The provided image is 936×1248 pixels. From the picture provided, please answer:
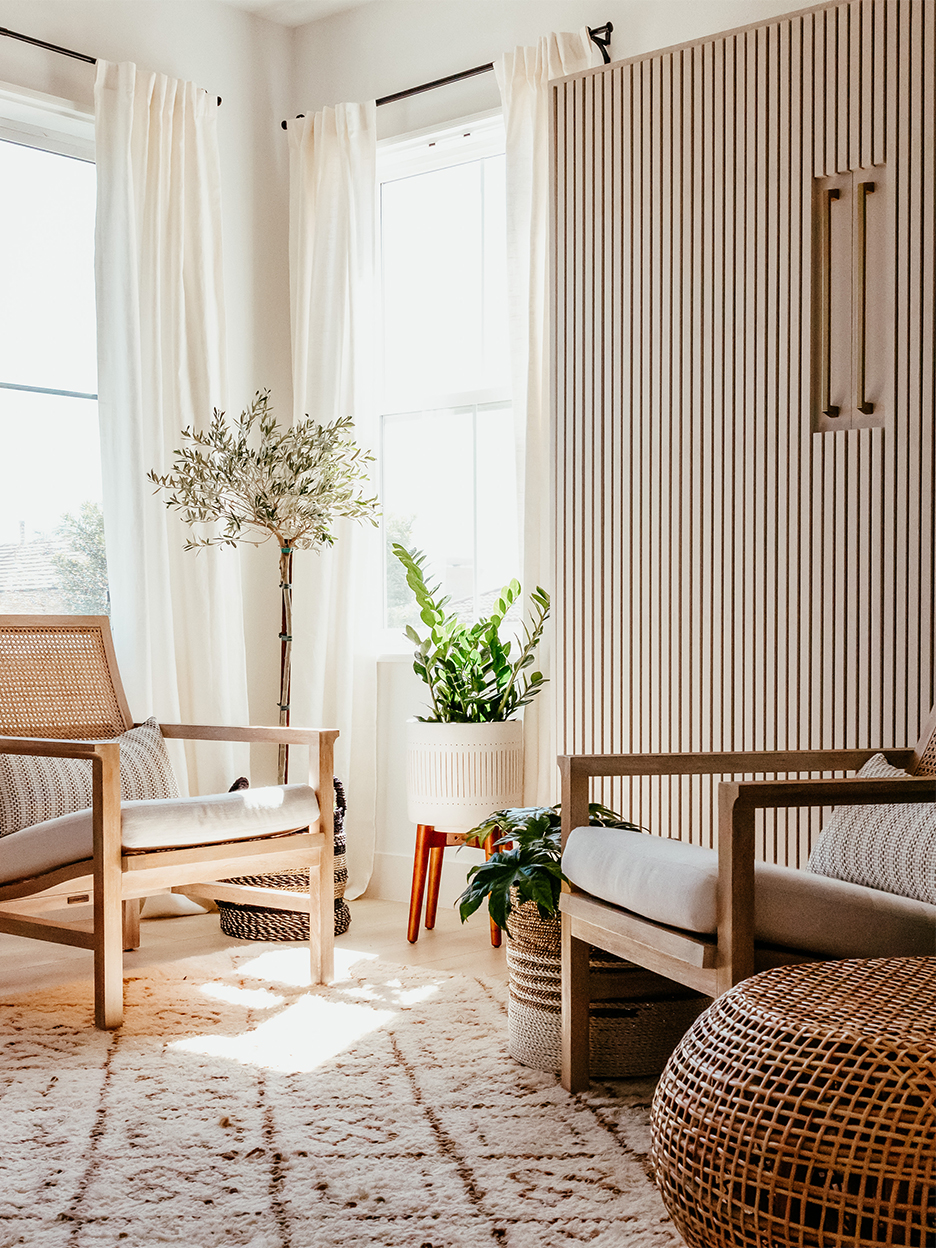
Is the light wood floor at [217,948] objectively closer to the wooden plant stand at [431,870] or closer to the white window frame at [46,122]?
the wooden plant stand at [431,870]

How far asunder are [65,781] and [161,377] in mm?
1419

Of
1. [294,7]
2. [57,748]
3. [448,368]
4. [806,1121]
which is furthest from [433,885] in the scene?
[294,7]

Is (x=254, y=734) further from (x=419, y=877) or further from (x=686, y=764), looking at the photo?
(x=686, y=764)

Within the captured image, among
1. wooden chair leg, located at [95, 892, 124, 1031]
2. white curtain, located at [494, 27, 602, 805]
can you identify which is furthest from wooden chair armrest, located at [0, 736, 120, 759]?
white curtain, located at [494, 27, 602, 805]

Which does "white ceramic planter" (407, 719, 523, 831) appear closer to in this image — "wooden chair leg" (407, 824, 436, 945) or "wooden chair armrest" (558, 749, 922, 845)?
"wooden chair leg" (407, 824, 436, 945)

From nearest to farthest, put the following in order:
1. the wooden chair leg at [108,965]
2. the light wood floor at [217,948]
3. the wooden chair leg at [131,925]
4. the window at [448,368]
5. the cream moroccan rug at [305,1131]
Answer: the cream moroccan rug at [305,1131] → the wooden chair leg at [108,965] → the light wood floor at [217,948] → the wooden chair leg at [131,925] → the window at [448,368]

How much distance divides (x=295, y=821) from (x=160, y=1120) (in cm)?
92

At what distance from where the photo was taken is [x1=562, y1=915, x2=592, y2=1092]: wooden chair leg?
6.93ft

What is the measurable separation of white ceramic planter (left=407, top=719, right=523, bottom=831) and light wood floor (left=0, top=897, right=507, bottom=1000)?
1.09 feet

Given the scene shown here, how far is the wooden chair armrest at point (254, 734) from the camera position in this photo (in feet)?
9.57

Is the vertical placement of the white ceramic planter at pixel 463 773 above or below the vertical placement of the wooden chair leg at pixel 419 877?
above

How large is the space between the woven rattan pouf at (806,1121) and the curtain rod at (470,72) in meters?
2.74

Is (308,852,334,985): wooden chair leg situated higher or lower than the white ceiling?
lower

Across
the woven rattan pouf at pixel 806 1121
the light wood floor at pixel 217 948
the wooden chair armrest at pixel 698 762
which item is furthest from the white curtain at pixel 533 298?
the woven rattan pouf at pixel 806 1121
